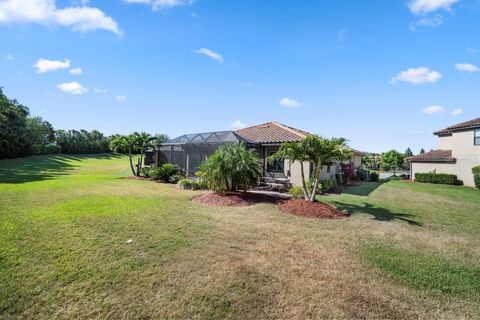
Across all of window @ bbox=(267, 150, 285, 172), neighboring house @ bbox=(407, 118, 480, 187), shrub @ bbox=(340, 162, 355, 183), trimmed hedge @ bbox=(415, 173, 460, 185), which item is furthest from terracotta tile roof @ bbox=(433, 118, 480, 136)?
window @ bbox=(267, 150, 285, 172)

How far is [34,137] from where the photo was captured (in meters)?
46.1

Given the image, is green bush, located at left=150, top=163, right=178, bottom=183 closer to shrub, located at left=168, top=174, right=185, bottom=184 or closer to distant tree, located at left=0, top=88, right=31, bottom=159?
shrub, located at left=168, top=174, right=185, bottom=184

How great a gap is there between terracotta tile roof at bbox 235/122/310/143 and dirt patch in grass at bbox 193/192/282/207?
5.70m

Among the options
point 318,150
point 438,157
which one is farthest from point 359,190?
point 438,157

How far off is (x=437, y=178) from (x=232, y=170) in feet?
78.2

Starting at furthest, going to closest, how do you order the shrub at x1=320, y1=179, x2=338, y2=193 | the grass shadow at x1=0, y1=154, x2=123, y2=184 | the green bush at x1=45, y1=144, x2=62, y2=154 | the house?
the green bush at x1=45, y1=144, x2=62, y2=154 → the grass shadow at x1=0, y1=154, x2=123, y2=184 → the house → the shrub at x1=320, y1=179, x2=338, y2=193

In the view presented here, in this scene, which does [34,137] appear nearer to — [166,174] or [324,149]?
[166,174]

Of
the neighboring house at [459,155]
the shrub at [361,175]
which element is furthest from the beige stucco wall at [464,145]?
the shrub at [361,175]

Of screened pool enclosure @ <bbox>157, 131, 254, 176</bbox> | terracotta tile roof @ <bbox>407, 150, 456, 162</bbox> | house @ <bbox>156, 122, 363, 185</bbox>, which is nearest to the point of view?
house @ <bbox>156, 122, 363, 185</bbox>

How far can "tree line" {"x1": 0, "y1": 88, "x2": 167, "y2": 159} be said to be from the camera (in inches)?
1322

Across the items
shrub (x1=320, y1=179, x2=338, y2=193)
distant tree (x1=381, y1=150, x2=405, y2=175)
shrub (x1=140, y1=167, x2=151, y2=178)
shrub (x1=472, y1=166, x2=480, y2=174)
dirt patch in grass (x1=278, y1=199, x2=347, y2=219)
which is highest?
distant tree (x1=381, y1=150, x2=405, y2=175)

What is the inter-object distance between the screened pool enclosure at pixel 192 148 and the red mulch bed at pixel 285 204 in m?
6.51

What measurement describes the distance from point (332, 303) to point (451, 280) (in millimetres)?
2722

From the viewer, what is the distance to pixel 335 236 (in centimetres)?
704
